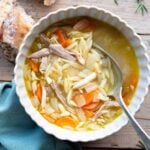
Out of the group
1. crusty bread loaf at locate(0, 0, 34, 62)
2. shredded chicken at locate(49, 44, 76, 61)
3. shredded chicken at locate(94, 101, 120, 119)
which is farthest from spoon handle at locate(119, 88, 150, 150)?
crusty bread loaf at locate(0, 0, 34, 62)

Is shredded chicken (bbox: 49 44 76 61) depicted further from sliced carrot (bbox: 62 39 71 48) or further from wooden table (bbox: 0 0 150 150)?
wooden table (bbox: 0 0 150 150)

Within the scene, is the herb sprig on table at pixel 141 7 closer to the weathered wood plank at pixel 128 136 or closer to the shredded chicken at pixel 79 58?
the weathered wood plank at pixel 128 136

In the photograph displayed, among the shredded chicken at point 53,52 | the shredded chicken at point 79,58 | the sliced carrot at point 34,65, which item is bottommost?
the sliced carrot at point 34,65

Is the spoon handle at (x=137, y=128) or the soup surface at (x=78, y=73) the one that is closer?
the spoon handle at (x=137, y=128)

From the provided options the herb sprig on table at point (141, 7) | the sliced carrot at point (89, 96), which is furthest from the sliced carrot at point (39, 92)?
the herb sprig on table at point (141, 7)

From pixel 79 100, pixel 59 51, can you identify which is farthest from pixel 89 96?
pixel 59 51

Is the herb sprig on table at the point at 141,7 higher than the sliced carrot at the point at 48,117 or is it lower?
higher

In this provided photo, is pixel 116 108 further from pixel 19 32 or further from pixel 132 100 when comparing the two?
pixel 19 32
